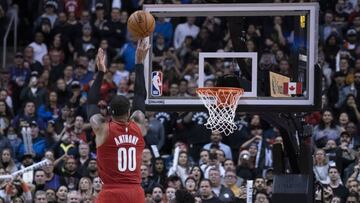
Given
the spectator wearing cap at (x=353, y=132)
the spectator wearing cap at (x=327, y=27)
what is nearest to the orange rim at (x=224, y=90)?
the spectator wearing cap at (x=353, y=132)

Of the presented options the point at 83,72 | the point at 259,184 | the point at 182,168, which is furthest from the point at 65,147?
the point at 259,184

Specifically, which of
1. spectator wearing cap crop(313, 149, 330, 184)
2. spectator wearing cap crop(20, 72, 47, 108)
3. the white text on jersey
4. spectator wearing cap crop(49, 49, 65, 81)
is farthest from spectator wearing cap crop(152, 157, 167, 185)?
the white text on jersey

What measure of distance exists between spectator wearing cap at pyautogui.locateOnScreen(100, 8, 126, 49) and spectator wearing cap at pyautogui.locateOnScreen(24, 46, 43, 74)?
144 cm

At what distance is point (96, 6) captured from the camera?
21875 millimetres

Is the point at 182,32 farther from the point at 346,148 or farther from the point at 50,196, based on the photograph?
the point at 50,196

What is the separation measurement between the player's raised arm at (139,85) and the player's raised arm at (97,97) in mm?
331

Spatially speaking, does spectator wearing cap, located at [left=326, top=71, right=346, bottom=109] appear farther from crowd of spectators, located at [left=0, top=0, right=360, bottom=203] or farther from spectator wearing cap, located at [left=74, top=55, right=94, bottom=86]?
spectator wearing cap, located at [left=74, top=55, right=94, bottom=86]

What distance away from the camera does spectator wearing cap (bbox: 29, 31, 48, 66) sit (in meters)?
21.1

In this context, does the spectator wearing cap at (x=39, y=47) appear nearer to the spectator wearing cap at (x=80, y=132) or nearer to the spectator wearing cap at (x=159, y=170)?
the spectator wearing cap at (x=80, y=132)

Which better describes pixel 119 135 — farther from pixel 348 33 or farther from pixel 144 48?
pixel 348 33

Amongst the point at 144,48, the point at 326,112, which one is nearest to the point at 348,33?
the point at 326,112

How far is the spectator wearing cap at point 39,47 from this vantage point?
21098mm

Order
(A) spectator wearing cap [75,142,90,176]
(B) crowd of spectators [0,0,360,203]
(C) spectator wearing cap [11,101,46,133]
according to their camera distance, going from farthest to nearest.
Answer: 1. (C) spectator wearing cap [11,101,46,133]
2. (A) spectator wearing cap [75,142,90,176]
3. (B) crowd of spectators [0,0,360,203]

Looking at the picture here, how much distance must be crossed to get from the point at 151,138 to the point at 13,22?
6.07 m
